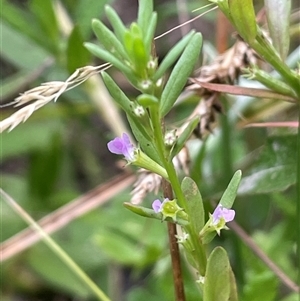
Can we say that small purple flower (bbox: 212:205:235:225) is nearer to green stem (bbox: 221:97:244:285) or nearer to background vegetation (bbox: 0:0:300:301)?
background vegetation (bbox: 0:0:300:301)

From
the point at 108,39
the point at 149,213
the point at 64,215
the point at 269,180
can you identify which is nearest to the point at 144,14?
the point at 108,39

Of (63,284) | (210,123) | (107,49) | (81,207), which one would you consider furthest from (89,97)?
(107,49)

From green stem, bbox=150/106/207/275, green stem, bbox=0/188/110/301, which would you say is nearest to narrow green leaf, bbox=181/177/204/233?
green stem, bbox=150/106/207/275

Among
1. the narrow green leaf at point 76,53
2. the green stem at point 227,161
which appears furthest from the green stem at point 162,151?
the narrow green leaf at point 76,53

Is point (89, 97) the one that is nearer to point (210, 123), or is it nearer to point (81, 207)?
point (81, 207)

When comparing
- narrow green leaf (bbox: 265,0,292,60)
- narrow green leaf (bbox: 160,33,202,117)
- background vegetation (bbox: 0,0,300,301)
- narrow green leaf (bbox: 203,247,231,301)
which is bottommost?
background vegetation (bbox: 0,0,300,301)
